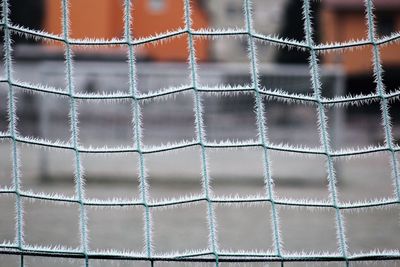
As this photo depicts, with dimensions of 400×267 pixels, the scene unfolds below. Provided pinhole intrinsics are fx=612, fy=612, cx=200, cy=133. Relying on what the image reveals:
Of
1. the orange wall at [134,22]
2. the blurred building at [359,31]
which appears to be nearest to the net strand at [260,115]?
the orange wall at [134,22]

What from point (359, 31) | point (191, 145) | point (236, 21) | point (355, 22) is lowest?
point (191, 145)

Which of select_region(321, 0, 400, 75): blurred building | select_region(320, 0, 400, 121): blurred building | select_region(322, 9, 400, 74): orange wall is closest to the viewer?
select_region(320, 0, 400, 121): blurred building

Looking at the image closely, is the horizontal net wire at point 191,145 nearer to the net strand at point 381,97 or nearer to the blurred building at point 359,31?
the net strand at point 381,97

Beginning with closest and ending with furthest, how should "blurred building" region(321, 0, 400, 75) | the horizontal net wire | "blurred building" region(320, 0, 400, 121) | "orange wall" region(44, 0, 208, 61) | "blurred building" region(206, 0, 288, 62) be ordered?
the horizontal net wire
"blurred building" region(320, 0, 400, 121)
"orange wall" region(44, 0, 208, 61)
"blurred building" region(321, 0, 400, 75)
"blurred building" region(206, 0, 288, 62)

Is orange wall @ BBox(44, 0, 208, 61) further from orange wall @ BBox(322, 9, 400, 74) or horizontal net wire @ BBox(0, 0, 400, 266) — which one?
horizontal net wire @ BBox(0, 0, 400, 266)

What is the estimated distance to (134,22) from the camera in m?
12.5

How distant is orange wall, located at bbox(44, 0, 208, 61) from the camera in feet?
36.4

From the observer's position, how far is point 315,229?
7.43ft

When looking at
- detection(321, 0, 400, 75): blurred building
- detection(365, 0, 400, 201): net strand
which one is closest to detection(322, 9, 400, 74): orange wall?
Result: detection(321, 0, 400, 75): blurred building

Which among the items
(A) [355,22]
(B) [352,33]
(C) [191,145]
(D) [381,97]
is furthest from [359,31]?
(C) [191,145]

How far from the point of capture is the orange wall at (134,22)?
11.1 metres

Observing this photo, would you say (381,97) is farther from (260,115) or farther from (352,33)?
(352,33)

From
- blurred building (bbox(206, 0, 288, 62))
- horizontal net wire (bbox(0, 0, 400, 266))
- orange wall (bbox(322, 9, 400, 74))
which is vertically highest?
blurred building (bbox(206, 0, 288, 62))

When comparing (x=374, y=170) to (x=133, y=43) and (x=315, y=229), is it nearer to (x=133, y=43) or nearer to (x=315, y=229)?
(x=315, y=229)
